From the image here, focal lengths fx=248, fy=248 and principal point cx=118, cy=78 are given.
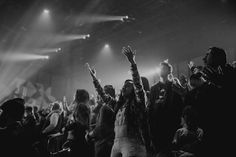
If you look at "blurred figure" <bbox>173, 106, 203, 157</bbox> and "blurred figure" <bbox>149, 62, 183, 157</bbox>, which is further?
"blurred figure" <bbox>173, 106, 203, 157</bbox>

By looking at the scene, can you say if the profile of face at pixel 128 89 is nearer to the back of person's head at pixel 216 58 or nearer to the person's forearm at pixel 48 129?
Answer: the back of person's head at pixel 216 58

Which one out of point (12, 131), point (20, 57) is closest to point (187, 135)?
point (12, 131)

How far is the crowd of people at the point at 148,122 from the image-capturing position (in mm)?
2842

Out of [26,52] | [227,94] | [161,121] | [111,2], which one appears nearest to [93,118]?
[161,121]

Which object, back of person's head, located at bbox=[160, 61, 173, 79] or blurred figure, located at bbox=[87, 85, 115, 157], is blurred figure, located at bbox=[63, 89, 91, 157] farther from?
back of person's head, located at bbox=[160, 61, 173, 79]

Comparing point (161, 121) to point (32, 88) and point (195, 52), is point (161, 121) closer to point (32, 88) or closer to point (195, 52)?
point (195, 52)

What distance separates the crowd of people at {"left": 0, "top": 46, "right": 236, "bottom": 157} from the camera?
284cm

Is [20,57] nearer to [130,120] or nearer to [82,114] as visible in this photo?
[82,114]

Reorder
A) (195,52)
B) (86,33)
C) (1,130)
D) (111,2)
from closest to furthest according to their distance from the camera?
(1,130) < (111,2) < (195,52) < (86,33)

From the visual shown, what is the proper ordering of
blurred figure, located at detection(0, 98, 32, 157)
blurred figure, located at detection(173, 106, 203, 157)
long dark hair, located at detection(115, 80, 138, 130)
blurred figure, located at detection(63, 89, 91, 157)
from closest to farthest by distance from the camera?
blurred figure, located at detection(0, 98, 32, 157) → long dark hair, located at detection(115, 80, 138, 130) → blurred figure, located at detection(173, 106, 203, 157) → blurred figure, located at detection(63, 89, 91, 157)

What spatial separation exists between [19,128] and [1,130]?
0.20 metres

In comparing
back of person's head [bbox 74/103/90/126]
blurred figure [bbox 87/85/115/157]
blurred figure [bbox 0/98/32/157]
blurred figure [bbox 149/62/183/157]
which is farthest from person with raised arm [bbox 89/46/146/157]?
blurred figure [bbox 0/98/32/157]

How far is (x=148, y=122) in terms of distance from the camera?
3.91 meters

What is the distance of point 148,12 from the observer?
13000 millimetres
